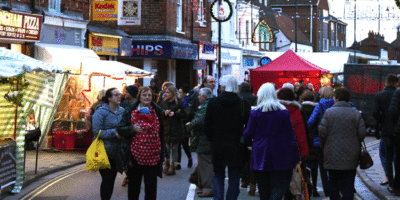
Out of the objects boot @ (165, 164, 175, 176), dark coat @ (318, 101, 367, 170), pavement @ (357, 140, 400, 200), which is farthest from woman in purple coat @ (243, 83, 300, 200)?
boot @ (165, 164, 175, 176)

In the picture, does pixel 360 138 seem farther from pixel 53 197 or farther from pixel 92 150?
pixel 53 197

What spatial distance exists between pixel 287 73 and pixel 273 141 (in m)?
18.2

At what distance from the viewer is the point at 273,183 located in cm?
763

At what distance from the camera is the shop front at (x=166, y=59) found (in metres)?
30.9

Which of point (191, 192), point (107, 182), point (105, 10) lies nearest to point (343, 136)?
point (107, 182)

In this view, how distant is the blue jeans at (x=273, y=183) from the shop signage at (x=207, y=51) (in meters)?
28.4

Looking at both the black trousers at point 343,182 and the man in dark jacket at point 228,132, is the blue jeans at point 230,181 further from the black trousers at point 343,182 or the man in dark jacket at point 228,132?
the black trousers at point 343,182

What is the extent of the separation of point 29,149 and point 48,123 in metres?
4.62

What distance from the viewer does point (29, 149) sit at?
1825cm

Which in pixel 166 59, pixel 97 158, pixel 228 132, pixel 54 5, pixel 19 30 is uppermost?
pixel 54 5

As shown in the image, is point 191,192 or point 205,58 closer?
point 191,192

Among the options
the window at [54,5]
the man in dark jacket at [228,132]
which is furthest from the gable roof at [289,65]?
the man in dark jacket at [228,132]

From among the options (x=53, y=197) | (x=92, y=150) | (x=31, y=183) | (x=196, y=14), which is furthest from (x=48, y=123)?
(x=196, y=14)

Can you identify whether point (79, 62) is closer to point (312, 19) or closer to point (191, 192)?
point (191, 192)
